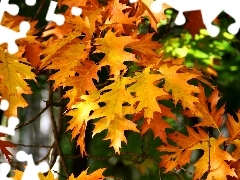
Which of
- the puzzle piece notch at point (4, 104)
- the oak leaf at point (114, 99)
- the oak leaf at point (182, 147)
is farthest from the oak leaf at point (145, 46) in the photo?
the puzzle piece notch at point (4, 104)

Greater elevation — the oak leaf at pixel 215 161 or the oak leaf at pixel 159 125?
the oak leaf at pixel 159 125

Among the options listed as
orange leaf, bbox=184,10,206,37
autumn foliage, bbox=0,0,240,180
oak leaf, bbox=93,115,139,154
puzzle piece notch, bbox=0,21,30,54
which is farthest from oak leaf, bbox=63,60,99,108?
orange leaf, bbox=184,10,206,37

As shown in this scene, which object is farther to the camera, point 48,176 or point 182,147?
point 182,147

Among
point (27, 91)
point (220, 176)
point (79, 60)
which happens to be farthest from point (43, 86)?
point (220, 176)

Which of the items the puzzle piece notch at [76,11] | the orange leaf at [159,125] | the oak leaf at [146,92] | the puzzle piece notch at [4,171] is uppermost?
the puzzle piece notch at [76,11]

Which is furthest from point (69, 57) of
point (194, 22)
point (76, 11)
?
point (194, 22)

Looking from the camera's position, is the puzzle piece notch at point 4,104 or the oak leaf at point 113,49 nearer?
the oak leaf at point 113,49

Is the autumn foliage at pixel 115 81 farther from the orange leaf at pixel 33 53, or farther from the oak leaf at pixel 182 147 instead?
the orange leaf at pixel 33 53

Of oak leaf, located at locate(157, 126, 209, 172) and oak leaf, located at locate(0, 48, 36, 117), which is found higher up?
oak leaf, located at locate(0, 48, 36, 117)

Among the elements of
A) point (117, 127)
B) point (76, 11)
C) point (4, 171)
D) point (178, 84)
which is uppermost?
point (76, 11)

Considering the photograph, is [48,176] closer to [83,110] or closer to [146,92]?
[83,110]

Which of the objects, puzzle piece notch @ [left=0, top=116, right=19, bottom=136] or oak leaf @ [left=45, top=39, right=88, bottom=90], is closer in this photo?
oak leaf @ [left=45, top=39, right=88, bottom=90]

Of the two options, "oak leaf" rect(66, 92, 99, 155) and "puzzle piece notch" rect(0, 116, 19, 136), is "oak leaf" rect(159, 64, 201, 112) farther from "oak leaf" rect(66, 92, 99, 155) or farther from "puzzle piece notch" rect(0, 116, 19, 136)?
"puzzle piece notch" rect(0, 116, 19, 136)
